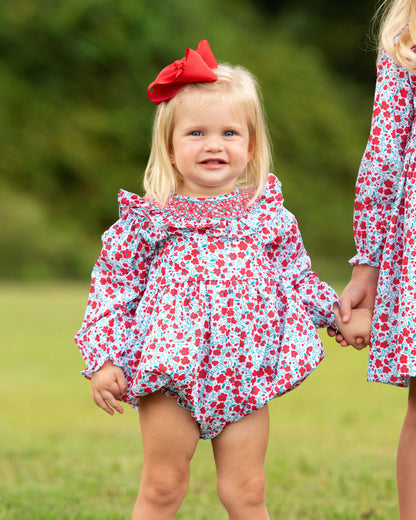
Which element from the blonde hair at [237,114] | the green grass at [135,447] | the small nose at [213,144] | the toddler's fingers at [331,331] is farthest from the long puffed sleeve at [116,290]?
the green grass at [135,447]

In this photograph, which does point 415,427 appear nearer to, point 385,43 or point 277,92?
point 385,43

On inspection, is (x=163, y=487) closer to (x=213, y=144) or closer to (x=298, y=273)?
(x=298, y=273)

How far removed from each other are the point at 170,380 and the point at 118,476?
158 centimetres

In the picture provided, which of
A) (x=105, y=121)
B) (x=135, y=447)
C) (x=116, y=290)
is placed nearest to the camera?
(x=116, y=290)

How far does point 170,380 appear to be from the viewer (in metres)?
2.25

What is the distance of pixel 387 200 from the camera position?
8.24 feet

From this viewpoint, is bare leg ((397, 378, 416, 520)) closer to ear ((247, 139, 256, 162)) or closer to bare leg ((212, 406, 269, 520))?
bare leg ((212, 406, 269, 520))

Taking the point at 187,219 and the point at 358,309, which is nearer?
the point at 187,219

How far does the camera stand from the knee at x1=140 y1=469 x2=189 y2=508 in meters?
2.29

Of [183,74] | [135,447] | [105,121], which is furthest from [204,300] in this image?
[105,121]

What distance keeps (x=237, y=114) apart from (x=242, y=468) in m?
0.92

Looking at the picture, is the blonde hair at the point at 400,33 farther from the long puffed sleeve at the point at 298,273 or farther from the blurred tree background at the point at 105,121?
the blurred tree background at the point at 105,121

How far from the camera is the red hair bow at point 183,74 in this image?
2.36 m

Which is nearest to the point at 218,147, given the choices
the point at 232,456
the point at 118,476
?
A: the point at 232,456
